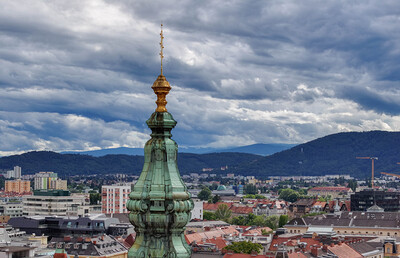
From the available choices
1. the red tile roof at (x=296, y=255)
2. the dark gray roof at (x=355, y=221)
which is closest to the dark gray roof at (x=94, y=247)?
the red tile roof at (x=296, y=255)

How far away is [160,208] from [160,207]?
0.07 ft

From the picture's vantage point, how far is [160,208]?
1609cm

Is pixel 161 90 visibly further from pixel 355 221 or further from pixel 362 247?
pixel 355 221

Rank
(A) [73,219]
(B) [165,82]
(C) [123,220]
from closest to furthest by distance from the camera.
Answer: (B) [165,82]
(A) [73,219]
(C) [123,220]

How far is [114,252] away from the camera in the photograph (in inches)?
4429

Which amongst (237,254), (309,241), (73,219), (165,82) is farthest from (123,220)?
(165,82)

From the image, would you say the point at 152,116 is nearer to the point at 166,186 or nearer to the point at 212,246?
the point at 166,186

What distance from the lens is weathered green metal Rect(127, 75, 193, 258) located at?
16.1 metres

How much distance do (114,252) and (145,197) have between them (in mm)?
98371

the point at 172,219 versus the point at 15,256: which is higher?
the point at 172,219

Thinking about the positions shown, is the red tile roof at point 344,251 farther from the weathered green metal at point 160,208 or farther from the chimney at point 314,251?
the weathered green metal at point 160,208

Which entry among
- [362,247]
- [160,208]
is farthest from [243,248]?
[160,208]

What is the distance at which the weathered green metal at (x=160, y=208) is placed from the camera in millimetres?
16125

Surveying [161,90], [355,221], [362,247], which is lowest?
[362,247]
